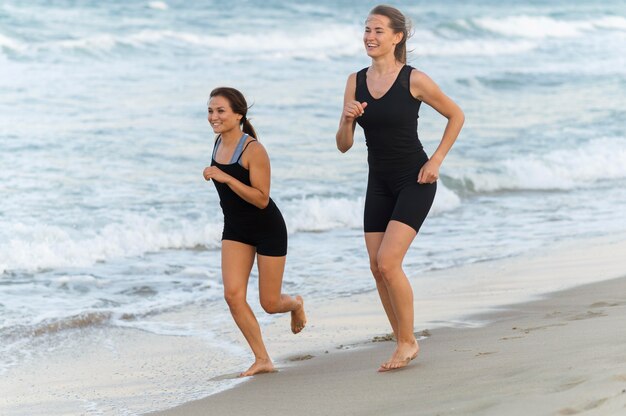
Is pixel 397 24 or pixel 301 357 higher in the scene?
pixel 397 24

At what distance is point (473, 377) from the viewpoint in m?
4.70

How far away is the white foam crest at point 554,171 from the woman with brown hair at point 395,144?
887cm

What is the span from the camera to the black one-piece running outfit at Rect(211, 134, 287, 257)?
5.65m

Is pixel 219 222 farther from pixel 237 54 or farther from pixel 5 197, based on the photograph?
pixel 237 54

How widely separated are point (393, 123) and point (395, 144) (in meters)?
0.11

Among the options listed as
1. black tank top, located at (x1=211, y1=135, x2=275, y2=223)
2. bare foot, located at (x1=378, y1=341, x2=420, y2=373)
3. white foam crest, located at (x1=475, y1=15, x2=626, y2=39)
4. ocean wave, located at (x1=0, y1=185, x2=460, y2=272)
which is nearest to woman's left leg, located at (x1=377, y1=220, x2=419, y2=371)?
bare foot, located at (x1=378, y1=341, x2=420, y2=373)

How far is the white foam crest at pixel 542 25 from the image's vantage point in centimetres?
4381

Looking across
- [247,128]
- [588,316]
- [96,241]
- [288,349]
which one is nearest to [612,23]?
[96,241]

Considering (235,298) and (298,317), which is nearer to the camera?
(235,298)

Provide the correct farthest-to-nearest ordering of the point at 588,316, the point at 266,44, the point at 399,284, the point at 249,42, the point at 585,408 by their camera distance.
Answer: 1. the point at 266,44
2. the point at 249,42
3. the point at 588,316
4. the point at 399,284
5. the point at 585,408

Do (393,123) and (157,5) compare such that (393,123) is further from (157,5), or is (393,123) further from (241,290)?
(157,5)

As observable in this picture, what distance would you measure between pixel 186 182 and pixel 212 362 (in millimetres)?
7609

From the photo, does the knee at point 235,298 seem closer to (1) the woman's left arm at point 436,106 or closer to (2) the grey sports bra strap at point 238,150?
(2) the grey sports bra strap at point 238,150

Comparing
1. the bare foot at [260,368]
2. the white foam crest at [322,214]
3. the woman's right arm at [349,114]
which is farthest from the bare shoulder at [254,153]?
the white foam crest at [322,214]
